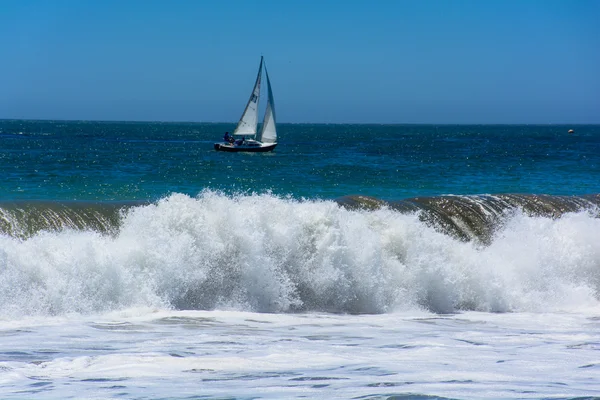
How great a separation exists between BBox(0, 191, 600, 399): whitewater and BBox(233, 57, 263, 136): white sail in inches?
1742

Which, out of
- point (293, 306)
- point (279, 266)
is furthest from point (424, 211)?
point (293, 306)

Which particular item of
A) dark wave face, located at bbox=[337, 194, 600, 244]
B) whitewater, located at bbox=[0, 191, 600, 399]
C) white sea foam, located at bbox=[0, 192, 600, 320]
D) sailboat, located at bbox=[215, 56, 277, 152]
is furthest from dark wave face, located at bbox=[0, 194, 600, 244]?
sailboat, located at bbox=[215, 56, 277, 152]

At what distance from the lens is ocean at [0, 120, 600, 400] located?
9.11 meters

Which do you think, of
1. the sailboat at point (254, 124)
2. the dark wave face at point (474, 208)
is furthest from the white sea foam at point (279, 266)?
the sailboat at point (254, 124)

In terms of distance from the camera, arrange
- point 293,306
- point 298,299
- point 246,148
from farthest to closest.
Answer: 1. point 246,148
2. point 298,299
3. point 293,306

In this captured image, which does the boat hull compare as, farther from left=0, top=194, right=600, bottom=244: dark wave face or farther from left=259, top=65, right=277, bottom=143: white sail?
left=0, top=194, right=600, bottom=244: dark wave face

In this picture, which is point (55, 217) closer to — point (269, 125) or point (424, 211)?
point (424, 211)

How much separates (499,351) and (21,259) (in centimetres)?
760

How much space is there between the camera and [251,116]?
62125mm

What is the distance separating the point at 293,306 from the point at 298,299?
17 cm

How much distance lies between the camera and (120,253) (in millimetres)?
14102

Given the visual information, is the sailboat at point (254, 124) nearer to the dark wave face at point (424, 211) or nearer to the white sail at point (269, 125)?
the white sail at point (269, 125)

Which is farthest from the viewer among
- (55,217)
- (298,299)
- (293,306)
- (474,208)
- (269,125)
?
(269,125)

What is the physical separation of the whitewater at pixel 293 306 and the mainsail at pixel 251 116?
44250 millimetres
